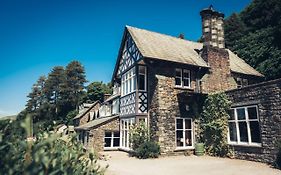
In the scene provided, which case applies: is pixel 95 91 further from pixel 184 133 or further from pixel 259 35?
pixel 184 133

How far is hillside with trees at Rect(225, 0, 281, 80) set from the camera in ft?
77.2

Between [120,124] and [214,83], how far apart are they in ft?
28.9

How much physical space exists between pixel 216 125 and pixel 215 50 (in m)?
A: 6.90

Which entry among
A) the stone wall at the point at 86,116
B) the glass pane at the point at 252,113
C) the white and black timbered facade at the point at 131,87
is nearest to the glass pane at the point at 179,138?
the white and black timbered facade at the point at 131,87

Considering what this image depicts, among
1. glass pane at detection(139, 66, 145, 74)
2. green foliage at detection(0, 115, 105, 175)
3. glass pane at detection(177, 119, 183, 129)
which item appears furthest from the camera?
glass pane at detection(139, 66, 145, 74)

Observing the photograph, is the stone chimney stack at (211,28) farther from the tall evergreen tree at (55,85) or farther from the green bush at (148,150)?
the tall evergreen tree at (55,85)

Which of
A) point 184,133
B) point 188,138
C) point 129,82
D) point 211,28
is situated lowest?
point 188,138

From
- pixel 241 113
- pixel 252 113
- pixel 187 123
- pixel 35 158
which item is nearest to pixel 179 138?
pixel 187 123

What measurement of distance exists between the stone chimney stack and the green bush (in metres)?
9.55

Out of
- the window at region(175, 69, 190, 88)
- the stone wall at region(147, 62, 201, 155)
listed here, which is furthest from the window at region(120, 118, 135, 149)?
the window at region(175, 69, 190, 88)

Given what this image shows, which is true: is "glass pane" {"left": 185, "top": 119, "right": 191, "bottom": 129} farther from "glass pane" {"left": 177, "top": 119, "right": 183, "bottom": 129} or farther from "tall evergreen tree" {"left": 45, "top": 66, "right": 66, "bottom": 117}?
"tall evergreen tree" {"left": 45, "top": 66, "right": 66, "bottom": 117}

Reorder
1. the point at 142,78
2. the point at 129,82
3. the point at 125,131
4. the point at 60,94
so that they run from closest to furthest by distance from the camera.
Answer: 1. the point at 142,78
2. the point at 125,131
3. the point at 129,82
4. the point at 60,94

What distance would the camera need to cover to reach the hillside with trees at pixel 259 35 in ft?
77.2

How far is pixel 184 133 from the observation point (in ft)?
49.8
